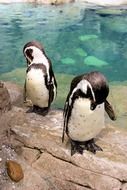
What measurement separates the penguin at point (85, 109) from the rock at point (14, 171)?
48cm

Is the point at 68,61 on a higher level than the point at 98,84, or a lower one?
lower

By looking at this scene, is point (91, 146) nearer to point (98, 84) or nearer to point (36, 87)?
point (98, 84)

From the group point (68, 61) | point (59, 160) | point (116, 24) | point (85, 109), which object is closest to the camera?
point (85, 109)

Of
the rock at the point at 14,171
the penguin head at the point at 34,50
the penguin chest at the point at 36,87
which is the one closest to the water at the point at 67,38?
the penguin chest at the point at 36,87

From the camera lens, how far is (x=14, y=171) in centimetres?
305

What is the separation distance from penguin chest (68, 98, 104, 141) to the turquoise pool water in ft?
17.0

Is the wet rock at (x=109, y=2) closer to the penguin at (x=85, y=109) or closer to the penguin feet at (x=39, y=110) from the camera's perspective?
the penguin feet at (x=39, y=110)

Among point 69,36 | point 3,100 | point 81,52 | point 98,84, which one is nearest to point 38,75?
point 3,100

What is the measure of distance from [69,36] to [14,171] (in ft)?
28.4

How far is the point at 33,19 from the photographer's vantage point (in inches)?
495

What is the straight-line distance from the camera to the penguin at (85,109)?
291 centimetres

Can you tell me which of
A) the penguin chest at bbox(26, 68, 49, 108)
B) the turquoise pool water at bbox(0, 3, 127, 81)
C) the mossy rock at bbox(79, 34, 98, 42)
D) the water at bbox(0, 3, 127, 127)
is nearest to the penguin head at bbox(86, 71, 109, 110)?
the penguin chest at bbox(26, 68, 49, 108)

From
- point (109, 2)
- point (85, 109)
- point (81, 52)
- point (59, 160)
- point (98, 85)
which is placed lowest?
point (81, 52)

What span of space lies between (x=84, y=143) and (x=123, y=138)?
1.33 ft
